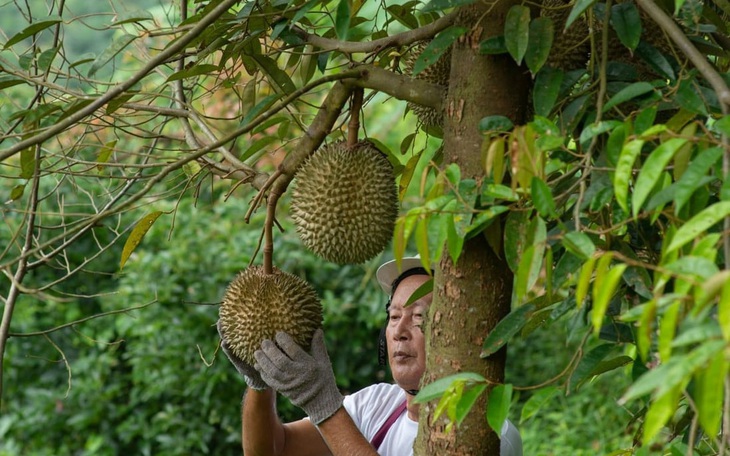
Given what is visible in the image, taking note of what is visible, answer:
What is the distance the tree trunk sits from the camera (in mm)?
1340

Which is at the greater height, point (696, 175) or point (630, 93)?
point (630, 93)

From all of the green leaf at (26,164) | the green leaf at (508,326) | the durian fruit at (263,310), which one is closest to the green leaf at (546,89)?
the green leaf at (508,326)

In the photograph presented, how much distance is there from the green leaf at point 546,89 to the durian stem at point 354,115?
0.32 metres

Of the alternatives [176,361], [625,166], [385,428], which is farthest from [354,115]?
[176,361]

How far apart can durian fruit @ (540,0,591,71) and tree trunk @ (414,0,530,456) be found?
6cm

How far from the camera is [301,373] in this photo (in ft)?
5.44

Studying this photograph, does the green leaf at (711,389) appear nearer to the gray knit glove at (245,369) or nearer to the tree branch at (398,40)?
the tree branch at (398,40)

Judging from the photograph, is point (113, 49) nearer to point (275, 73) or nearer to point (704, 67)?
point (275, 73)

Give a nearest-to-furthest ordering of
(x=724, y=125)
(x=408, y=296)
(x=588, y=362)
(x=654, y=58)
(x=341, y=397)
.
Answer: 1. (x=724, y=125)
2. (x=588, y=362)
3. (x=654, y=58)
4. (x=341, y=397)
5. (x=408, y=296)

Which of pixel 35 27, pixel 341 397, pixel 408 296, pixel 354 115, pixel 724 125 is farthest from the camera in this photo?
pixel 408 296

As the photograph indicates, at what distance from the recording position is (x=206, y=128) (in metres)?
1.76

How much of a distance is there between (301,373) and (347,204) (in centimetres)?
35

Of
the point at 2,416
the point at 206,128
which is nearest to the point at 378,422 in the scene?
the point at 206,128

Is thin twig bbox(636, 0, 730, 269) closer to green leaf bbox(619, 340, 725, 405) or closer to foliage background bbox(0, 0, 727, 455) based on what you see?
green leaf bbox(619, 340, 725, 405)
